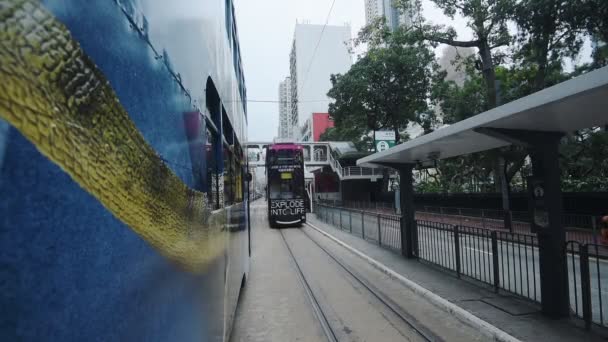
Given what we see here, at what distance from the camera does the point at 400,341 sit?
4.60m

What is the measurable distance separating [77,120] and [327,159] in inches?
1510

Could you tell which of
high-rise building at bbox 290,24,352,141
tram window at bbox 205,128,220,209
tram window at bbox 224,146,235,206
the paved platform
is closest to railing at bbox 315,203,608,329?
the paved platform

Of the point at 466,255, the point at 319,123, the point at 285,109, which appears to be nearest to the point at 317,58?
the point at 319,123

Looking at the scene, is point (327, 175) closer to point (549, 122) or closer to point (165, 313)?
point (549, 122)

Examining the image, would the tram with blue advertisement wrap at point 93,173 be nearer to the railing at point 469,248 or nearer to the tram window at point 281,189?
the railing at point 469,248

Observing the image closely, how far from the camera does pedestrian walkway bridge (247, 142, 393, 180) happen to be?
1475 inches

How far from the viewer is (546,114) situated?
172 inches

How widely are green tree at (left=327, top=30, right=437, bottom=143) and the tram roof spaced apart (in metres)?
20.5

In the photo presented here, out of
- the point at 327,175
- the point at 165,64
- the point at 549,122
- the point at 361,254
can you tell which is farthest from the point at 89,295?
the point at 327,175

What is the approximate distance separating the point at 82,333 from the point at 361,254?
9936 mm

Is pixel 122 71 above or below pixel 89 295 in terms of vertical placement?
above

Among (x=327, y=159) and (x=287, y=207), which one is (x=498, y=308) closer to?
(x=287, y=207)

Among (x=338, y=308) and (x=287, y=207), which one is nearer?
(x=338, y=308)

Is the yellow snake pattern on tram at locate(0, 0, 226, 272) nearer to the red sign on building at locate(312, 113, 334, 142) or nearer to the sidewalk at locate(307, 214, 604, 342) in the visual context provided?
the sidewalk at locate(307, 214, 604, 342)
